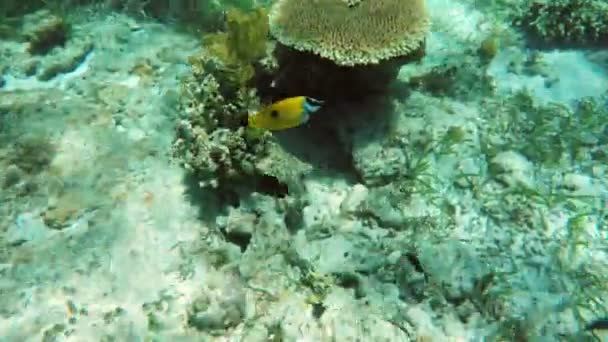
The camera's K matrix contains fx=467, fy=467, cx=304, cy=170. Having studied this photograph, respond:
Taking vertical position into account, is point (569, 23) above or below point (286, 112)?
above

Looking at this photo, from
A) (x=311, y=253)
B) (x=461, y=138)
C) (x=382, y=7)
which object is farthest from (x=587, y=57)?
(x=311, y=253)

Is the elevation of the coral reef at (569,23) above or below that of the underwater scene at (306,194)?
above

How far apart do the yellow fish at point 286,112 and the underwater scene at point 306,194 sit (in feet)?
0.05

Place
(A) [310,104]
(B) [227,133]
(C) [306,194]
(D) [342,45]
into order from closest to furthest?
1. (A) [310,104]
2. (B) [227,133]
3. (C) [306,194]
4. (D) [342,45]

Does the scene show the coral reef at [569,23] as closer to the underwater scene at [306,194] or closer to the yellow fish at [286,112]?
the underwater scene at [306,194]

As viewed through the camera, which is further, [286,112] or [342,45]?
[342,45]

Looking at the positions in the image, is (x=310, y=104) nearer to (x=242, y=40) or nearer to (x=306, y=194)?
(x=306, y=194)

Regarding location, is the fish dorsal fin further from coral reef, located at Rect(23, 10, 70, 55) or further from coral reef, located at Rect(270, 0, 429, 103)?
coral reef, located at Rect(23, 10, 70, 55)

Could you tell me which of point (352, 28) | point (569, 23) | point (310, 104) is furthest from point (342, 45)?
point (569, 23)

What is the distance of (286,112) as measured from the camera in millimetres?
3518

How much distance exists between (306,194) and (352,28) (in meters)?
1.66

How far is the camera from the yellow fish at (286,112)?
11.5 feet

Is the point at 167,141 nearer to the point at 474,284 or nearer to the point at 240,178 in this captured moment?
the point at 240,178

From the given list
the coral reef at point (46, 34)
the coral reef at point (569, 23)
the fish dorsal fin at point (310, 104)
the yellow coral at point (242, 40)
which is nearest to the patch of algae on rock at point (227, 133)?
the yellow coral at point (242, 40)
